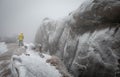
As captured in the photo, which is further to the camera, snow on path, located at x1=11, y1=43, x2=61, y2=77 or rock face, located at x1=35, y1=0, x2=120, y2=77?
rock face, located at x1=35, y1=0, x2=120, y2=77

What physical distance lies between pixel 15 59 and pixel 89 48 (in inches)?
267

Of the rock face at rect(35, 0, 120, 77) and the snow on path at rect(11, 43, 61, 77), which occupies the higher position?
the rock face at rect(35, 0, 120, 77)

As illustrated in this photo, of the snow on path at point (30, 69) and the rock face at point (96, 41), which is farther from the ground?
the rock face at point (96, 41)

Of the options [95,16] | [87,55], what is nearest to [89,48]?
[87,55]

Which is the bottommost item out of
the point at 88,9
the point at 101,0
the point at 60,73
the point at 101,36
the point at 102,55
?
the point at 60,73

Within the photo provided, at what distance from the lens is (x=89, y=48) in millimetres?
12289

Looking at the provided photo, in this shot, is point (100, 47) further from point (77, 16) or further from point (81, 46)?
point (77, 16)

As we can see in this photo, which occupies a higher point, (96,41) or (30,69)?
(96,41)

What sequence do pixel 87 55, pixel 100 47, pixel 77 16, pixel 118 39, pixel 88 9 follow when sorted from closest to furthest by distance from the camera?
pixel 118 39 < pixel 100 47 < pixel 87 55 < pixel 88 9 < pixel 77 16

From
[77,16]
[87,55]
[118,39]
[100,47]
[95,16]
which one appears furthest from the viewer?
[77,16]

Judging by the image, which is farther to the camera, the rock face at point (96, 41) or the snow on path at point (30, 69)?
the rock face at point (96, 41)

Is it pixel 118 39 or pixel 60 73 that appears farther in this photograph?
pixel 60 73

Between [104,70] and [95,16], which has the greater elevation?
[95,16]

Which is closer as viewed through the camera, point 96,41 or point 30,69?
point 30,69
